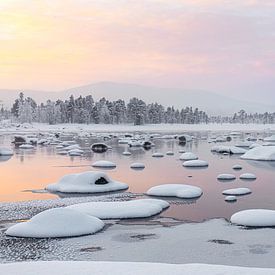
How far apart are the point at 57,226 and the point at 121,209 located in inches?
154

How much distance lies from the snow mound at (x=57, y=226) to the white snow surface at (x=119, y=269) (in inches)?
222

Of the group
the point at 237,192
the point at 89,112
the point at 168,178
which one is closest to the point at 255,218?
the point at 237,192

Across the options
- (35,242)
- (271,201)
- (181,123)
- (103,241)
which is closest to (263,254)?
(103,241)

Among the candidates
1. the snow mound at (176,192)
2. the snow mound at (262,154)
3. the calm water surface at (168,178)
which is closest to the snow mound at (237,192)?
the calm water surface at (168,178)

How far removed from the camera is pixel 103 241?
1498 centimetres

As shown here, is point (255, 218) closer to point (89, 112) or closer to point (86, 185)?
point (86, 185)

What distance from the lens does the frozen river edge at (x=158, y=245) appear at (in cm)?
1308

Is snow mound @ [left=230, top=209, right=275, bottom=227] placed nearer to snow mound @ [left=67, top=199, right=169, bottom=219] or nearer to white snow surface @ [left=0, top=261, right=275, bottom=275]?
snow mound @ [left=67, top=199, right=169, bottom=219]

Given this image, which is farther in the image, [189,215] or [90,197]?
[90,197]

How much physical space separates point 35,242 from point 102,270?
6288 mm

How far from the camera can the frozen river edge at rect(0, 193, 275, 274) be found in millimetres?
13078

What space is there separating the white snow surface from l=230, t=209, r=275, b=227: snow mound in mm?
8129

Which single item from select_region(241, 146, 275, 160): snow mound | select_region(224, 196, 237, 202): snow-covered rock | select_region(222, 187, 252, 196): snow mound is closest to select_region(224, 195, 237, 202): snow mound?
select_region(224, 196, 237, 202): snow-covered rock

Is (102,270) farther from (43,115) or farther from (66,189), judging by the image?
(43,115)
